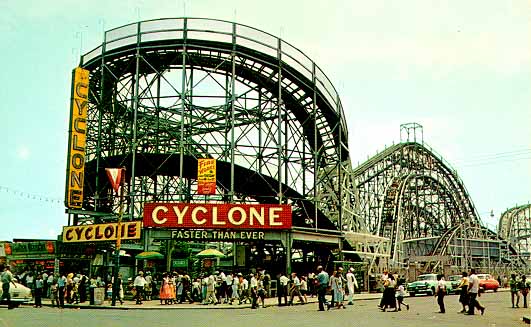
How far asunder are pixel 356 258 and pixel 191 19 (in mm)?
20964

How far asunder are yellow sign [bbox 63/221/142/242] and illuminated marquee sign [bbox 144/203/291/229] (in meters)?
1.10

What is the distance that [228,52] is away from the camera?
4006cm

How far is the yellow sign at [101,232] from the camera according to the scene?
33844 millimetres

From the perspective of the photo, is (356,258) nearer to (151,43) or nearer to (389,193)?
(389,193)

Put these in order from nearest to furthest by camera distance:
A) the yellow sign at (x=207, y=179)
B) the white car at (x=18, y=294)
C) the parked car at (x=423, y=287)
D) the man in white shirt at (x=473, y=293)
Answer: the man in white shirt at (x=473, y=293) < the white car at (x=18, y=294) < the yellow sign at (x=207, y=179) < the parked car at (x=423, y=287)

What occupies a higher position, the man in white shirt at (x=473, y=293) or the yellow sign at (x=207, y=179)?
the yellow sign at (x=207, y=179)

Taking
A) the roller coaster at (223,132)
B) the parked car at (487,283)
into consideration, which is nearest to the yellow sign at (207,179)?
the roller coaster at (223,132)

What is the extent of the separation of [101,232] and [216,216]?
614cm

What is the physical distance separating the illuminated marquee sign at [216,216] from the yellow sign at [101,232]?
3.60ft

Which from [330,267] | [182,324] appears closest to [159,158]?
[330,267]

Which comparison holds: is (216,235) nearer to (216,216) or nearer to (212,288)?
(216,216)

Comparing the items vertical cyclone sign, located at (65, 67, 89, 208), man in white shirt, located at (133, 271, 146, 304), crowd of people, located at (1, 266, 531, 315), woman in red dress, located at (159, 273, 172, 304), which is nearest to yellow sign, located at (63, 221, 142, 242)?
vertical cyclone sign, located at (65, 67, 89, 208)

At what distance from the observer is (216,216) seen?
35.5 metres

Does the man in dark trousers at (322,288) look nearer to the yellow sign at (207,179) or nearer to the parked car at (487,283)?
the yellow sign at (207,179)
